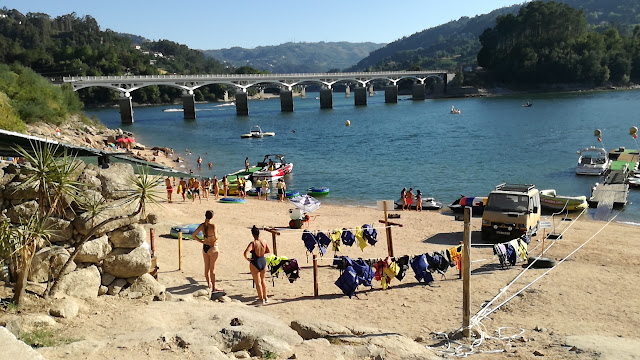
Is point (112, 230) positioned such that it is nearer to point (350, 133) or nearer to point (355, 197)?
point (355, 197)

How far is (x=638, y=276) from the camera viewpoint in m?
13.8

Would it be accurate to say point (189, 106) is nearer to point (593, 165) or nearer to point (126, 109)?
point (126, 109)

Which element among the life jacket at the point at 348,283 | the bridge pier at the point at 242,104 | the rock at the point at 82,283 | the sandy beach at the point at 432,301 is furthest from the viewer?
the bridge pier at the point at 242,104

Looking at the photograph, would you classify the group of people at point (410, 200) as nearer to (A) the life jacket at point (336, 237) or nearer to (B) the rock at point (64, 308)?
(A) the life jacket at point (336, 237)

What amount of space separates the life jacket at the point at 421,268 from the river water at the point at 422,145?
1593 cm

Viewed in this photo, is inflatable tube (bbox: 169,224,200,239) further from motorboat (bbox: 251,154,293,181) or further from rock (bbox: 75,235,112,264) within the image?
motorboat (bbox: 251,154,293,181)

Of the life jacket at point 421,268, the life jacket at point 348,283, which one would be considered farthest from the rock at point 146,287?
the life jacket at point 421,268

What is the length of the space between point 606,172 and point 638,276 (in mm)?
21507

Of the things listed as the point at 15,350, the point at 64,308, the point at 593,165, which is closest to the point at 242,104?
the point at 593,165

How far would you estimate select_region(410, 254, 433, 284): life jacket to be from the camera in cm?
1255

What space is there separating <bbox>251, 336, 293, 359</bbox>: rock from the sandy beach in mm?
1209

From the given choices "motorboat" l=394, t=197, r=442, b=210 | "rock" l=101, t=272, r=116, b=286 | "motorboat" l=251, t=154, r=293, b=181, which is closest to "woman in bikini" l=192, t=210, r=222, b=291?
"rock" l=101, t=272, r=116, b=286

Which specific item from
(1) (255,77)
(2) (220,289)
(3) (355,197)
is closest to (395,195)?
(3) (355,197)

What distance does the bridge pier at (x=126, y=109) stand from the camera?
90.6m
